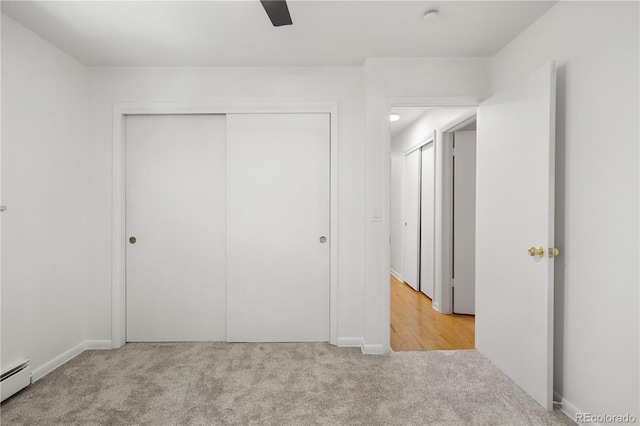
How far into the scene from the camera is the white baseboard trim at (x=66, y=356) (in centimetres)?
216

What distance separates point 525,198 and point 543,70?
729 mm

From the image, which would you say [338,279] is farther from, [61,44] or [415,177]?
[61,44]

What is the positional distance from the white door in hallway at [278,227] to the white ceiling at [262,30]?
0.51 meters

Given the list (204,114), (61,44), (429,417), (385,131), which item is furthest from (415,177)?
(61,44)

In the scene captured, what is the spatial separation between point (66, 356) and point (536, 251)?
10.9ft

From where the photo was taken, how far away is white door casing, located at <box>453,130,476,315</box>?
3.52 m

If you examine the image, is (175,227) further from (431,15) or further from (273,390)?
(431,15)

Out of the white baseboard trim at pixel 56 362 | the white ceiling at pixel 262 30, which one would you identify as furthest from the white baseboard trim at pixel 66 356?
the white ceiling at pixel 262 30

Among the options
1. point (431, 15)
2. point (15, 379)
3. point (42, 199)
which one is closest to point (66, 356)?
point (15, 379)

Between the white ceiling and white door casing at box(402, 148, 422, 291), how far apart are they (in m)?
2.15

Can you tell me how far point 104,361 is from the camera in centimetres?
240

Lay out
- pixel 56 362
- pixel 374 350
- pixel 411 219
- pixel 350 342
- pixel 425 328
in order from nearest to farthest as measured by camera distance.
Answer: pixel 56 362, pixel 374 350, pixel 350 342, pixel 425 328, pixel 411 219

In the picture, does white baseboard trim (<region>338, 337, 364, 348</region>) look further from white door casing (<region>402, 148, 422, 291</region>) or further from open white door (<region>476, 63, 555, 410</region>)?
white door casing (<region>402, 148, 422, 291</region>)

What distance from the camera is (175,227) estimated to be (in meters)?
2.72
